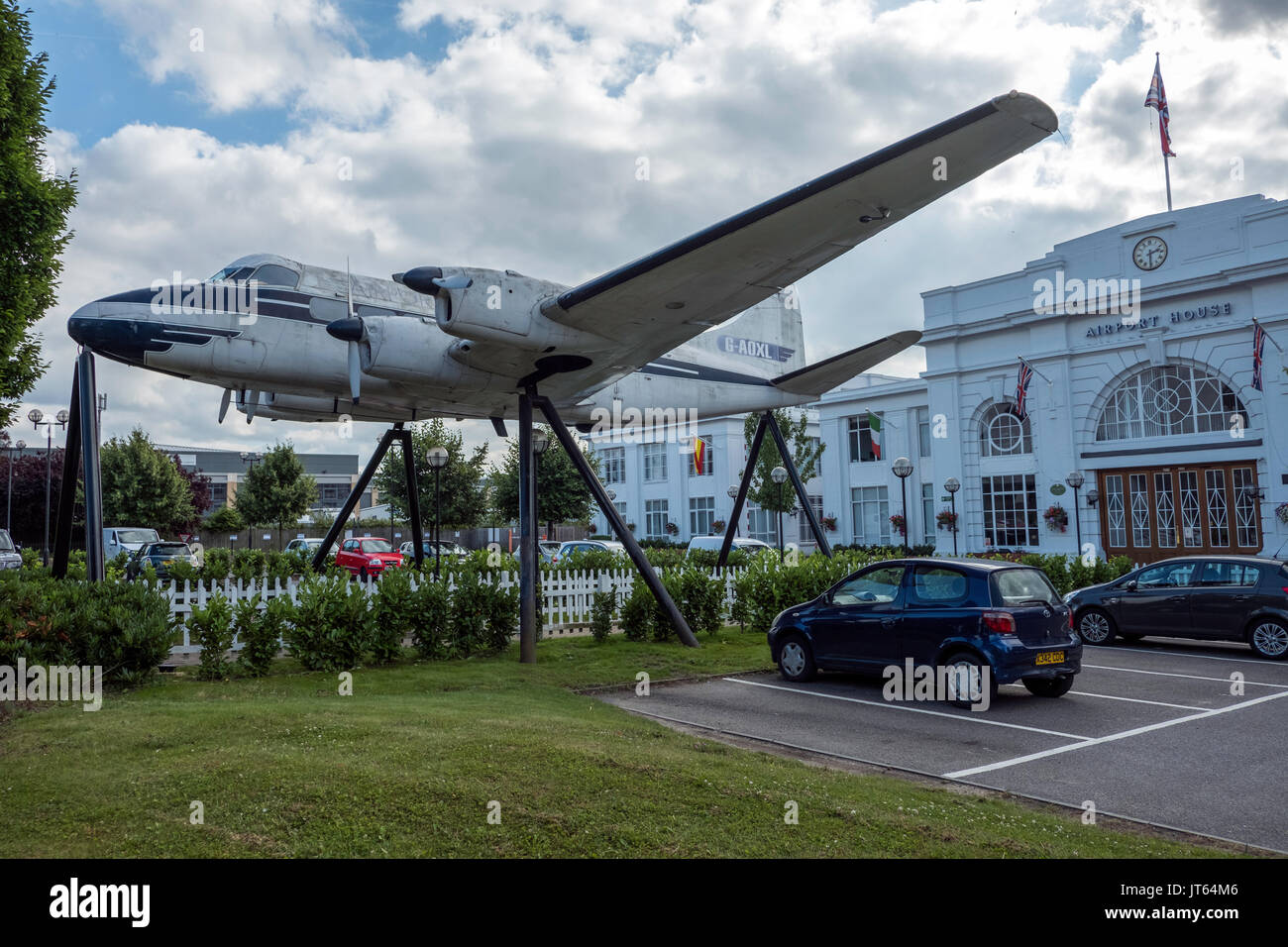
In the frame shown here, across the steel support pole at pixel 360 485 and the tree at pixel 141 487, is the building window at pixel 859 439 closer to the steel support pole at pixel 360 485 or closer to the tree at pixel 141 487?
the steel support pole at pixel 360 485

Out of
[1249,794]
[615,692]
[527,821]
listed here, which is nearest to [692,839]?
[527,821]

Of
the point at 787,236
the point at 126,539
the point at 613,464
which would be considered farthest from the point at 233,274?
the point at 613,464

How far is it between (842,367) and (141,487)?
119 feet

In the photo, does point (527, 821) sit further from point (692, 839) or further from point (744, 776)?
point (744, 776)

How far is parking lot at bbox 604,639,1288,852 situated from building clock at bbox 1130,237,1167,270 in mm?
23763

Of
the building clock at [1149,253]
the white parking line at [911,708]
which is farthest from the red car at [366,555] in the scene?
the building clock at [1149,253]

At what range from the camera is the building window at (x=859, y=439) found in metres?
43.8

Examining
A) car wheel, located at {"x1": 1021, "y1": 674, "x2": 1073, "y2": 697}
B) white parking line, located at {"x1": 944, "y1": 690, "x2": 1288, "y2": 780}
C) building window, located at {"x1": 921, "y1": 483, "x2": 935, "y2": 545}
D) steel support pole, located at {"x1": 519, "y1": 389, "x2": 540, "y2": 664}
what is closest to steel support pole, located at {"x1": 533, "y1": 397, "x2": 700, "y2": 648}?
steel support pole, located at {"x1": 519, "y1": 389, "x2": 540, "y2": 664}

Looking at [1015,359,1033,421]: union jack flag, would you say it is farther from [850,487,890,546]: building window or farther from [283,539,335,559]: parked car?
[283,539,335,559]: parked car

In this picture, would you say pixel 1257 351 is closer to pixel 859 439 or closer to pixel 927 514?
pixel 927 514

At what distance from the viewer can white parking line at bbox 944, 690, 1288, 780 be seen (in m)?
6.74

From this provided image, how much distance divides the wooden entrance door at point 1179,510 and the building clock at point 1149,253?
760 centimetres
